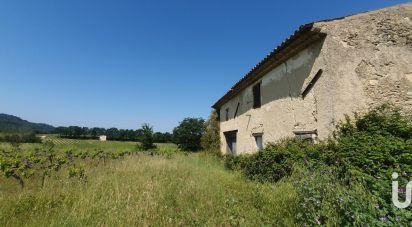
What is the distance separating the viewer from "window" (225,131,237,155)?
14879 mm

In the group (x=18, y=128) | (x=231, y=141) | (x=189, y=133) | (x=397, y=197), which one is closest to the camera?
(x=397, y=197)

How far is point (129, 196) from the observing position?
4.61 meters

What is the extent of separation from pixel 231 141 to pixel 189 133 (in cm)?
2748

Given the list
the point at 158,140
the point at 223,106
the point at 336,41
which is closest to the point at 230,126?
the point at 223,106

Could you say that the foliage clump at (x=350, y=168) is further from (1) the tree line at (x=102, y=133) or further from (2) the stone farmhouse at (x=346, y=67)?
(1) the tree line at (x=102, y=133)

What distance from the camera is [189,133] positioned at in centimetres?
4284

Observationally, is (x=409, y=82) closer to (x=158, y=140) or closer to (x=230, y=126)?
(x=230, y=126)

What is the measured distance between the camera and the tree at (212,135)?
1836 centimetres

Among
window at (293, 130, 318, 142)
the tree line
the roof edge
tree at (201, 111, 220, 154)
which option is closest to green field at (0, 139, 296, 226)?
window at (293, 130, 318, 142)

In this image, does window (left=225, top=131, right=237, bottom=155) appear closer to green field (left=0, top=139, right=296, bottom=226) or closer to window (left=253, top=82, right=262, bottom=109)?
window (left=253, top=82, right=262, bottom=109)

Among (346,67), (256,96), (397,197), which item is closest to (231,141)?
(256,96)

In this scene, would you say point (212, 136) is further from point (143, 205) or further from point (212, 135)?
point (143, 205)

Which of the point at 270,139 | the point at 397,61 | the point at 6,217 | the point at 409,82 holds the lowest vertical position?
the point at 6,217

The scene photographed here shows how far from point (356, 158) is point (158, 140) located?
2110 inches
